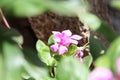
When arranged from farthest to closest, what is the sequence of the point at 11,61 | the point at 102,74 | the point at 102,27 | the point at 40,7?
1. the point at 102,27
2. the point at 11,61
3. the point at 40,7
4. the point at 102,74

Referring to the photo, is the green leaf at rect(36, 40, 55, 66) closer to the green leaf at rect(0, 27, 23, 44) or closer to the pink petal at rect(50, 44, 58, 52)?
the pink petal at rect(50, 44, 58, 52)

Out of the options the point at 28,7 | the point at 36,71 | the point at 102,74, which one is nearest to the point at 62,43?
the point at 36,71

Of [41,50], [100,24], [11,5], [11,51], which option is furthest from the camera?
[41,50]

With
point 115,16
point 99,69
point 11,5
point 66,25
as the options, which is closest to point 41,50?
point 66,25

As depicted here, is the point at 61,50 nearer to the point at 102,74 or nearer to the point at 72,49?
the point at 72,49

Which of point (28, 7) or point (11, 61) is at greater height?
point (28, 7)

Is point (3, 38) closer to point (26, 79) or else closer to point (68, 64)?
point (68, 64)

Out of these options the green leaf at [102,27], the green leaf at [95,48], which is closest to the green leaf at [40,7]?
the green leaf at [102,27]

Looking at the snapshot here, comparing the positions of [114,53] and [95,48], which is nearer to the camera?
[114,53]

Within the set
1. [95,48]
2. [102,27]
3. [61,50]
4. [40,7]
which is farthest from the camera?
[95,48]
